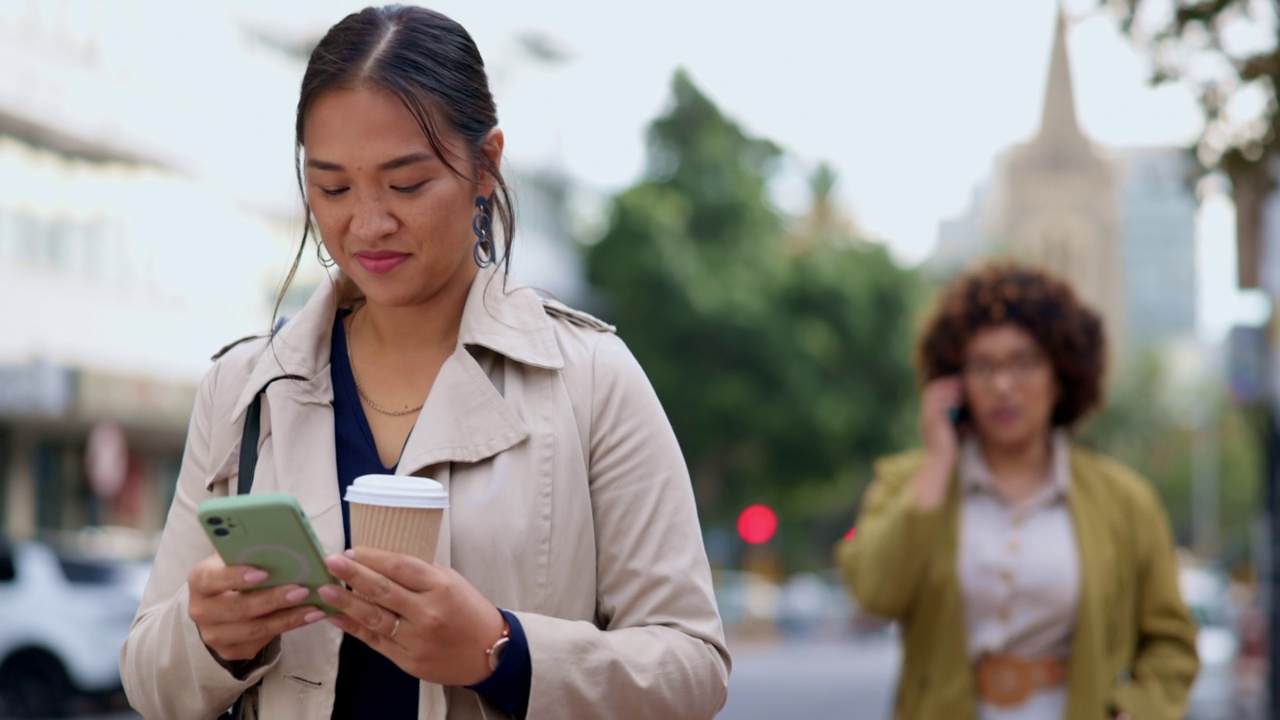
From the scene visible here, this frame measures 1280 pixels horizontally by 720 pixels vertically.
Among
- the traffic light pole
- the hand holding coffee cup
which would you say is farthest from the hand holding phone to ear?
the traffic light pole

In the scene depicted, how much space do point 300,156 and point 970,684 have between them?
Answer: 2.59m

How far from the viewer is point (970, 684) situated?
15.0 feet

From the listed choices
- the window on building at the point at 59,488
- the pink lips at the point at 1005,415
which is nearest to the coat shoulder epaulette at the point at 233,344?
the pink lips at the point at 1005,415

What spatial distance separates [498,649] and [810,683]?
2604 cm

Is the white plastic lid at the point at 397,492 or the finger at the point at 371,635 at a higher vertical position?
the white plastic lid at the point at 397,492

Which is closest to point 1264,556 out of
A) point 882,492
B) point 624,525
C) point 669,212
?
point 882,492

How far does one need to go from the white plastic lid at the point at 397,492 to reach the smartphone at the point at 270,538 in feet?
0.27

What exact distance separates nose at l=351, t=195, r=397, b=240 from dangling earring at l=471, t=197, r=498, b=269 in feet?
0.51

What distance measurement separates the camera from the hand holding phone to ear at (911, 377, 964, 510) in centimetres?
484

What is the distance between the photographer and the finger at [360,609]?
2176 mm

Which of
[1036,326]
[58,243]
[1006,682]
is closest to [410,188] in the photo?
[1006,682]

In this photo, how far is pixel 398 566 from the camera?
215cm

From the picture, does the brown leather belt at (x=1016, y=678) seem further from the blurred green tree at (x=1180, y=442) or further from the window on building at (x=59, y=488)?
the blurred green tree at (x=1180, y=442)

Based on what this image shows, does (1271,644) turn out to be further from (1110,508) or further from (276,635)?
(276,635)
